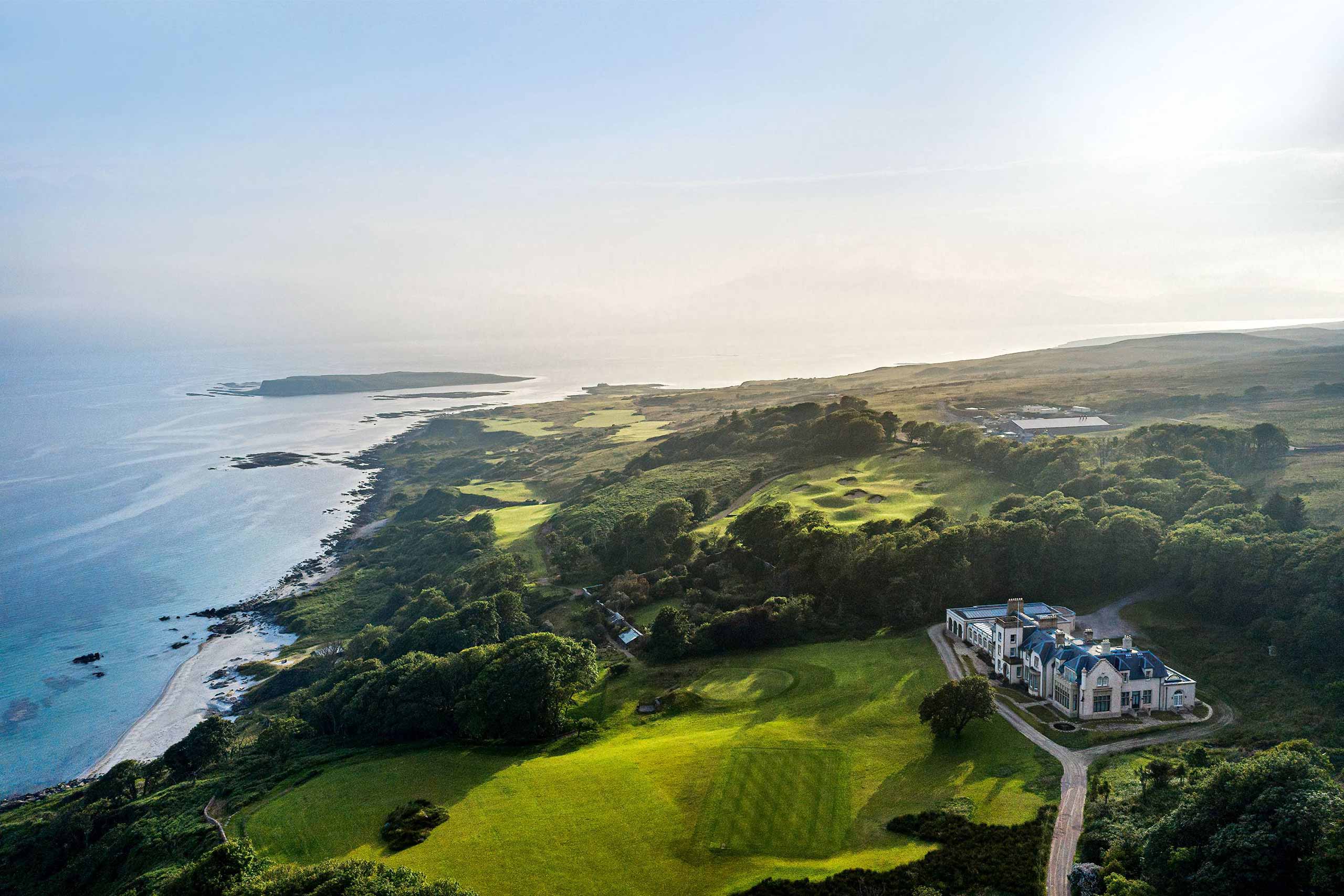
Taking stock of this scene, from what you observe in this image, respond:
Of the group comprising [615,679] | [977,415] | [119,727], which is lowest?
[119,727]

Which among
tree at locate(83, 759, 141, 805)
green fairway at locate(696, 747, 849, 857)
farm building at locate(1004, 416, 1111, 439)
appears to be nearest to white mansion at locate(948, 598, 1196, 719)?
green fairway at locate(696, 747, 849, 857)

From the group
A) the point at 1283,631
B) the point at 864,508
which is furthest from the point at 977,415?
the point at 1283,631

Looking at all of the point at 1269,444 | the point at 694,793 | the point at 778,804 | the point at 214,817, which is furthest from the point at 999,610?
the point at 214,817

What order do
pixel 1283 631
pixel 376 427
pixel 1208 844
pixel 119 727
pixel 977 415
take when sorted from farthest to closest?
pixel 376 427
pixel 977 415
pixel 119 727
pixel 1283 631
pixel 1208 844

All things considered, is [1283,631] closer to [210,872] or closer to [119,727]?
Result: [210,872]

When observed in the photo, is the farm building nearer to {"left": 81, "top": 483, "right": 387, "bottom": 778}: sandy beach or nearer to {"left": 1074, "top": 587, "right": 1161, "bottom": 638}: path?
{"left": 1074, "top": 587, "right": 1161, "bottom": 638}: path

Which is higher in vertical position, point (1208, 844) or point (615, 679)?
point (1208, 844)

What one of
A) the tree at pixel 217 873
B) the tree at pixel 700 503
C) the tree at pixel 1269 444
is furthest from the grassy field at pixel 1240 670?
the tree at pixel 217 873

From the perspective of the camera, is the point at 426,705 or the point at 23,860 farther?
the point at 426,705
